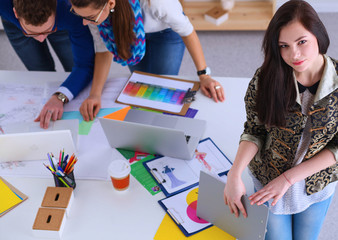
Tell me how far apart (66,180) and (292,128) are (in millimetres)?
758

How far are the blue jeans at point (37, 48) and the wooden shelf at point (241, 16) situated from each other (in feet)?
4.78

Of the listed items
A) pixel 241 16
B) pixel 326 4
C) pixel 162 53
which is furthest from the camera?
pixel 326 4

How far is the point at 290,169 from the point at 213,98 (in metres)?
0.57

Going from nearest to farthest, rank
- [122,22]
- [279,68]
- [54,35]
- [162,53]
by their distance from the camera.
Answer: [279,68] → [122,22] → [162,53] → [54,35]

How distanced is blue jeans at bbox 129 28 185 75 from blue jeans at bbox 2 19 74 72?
0.42 metres

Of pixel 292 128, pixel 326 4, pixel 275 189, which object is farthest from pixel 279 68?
pixel 326 4

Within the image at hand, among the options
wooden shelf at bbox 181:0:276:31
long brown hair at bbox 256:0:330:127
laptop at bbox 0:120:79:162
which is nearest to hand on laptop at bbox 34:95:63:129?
laptop at bbox 0:120:79:162

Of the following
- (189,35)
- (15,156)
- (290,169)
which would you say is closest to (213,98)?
(189,35)

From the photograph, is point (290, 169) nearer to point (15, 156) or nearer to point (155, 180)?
point (155, 180)

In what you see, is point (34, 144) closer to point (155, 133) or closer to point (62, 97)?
point (62, 97)

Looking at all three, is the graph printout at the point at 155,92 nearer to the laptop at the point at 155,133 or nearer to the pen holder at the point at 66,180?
the laptop at the point at 155,133

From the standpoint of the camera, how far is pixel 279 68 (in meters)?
1.12

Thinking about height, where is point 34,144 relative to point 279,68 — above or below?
below

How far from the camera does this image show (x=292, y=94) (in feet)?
3.77
